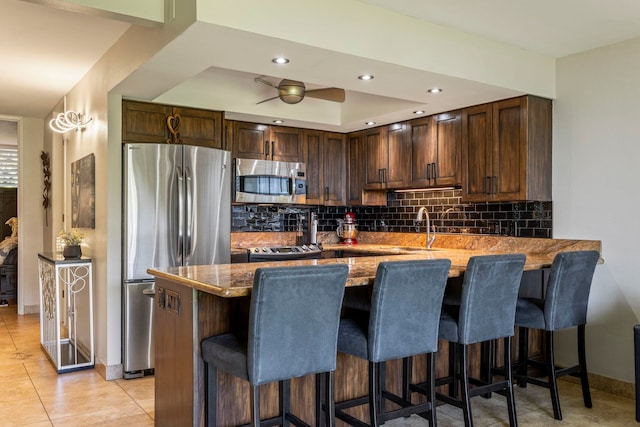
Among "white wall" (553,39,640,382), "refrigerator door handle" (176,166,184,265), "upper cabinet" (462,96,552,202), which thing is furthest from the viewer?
"refrigerator door handle" (176,166,184,265)

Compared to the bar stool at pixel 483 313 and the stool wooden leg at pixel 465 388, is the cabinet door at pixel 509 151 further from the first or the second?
the stool wooden leg at pixel 465 388

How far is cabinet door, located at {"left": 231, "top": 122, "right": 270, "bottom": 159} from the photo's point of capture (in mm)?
5211

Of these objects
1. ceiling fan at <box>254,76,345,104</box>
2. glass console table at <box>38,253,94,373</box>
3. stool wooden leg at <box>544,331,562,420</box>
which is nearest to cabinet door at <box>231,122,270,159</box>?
ceiling fan at <box>254,76,345,104</box>

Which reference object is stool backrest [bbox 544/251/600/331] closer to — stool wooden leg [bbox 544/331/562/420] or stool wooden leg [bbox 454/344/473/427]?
stool wooden leg [bbox 544/331/562/420]

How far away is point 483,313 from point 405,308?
1.96ft

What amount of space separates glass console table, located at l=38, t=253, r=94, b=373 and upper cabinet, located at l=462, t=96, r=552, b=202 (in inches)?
132

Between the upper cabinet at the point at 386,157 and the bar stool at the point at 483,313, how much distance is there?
2.34 m

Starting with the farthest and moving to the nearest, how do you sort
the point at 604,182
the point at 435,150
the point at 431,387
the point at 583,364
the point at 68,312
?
the point at 435,150
the point at 68,312
the point at 604,182
the point at 583,364
the point at 431,387

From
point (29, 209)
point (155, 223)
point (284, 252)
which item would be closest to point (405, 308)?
point (155, 223)

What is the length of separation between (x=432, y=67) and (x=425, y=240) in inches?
88.4

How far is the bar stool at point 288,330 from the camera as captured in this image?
2.08 m

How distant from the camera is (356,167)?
19.0ft

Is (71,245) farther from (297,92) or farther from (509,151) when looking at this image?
(509,151)

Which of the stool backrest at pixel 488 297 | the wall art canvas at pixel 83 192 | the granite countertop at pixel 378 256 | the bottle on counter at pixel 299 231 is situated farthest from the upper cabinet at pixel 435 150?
the wall art canvas at pixel 83 192
